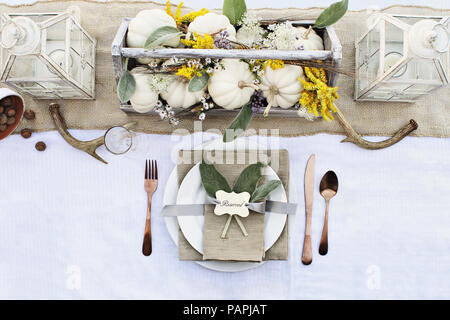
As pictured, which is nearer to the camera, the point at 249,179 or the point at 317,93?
the point at 317,93

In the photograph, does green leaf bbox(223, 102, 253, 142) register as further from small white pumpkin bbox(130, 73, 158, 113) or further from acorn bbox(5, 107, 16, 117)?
acorn bbox(5, 107, 16, 117)

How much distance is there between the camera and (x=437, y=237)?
3.28 feet

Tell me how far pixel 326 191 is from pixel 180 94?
448 millimetres

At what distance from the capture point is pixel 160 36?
736mm

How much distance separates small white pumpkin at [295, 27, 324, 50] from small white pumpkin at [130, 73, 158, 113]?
12.7 inches

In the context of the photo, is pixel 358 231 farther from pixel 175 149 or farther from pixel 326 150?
pixel 175 149

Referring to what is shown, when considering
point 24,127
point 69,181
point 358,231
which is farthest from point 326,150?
point 24,127

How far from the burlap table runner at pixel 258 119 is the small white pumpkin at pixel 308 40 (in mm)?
207

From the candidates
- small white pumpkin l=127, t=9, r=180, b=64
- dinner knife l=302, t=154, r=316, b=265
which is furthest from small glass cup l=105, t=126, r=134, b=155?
dinner knife l=302, t=154, r=316, b=265

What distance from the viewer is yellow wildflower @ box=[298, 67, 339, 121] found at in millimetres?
761

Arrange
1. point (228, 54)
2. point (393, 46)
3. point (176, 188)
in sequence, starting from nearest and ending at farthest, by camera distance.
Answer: point (228, 54), point (393, 46), point (176, 188)

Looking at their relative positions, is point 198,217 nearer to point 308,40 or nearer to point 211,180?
point 211,180

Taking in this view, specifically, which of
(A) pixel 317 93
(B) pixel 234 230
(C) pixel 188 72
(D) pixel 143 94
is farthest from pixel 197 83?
(B) pixel 234 230

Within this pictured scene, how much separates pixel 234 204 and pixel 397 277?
50 cm
